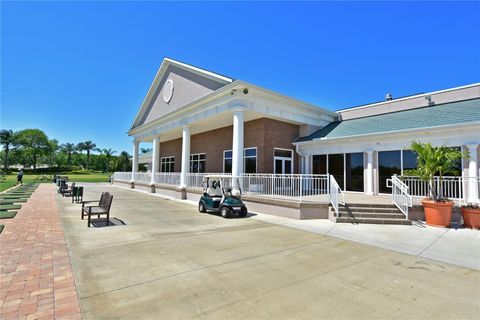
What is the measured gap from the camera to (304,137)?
17.0 m

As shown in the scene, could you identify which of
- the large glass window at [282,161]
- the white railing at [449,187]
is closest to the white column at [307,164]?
the large glass window at [282,161]

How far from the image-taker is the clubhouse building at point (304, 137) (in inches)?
450

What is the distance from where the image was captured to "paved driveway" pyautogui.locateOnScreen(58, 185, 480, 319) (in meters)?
3.28

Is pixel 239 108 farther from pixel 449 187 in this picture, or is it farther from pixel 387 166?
pixel 449 187

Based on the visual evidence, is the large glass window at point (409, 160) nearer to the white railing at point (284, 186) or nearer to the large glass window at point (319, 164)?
the white railing at point (284, 186)

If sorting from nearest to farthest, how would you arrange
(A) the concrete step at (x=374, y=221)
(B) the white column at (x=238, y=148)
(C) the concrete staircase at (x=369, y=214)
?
1. (A) the concrete step at (x=374, y=221)
2. (C) the concrete staircase at (x=369, y=214)
3. (B) the white column at (x=238, y=148)

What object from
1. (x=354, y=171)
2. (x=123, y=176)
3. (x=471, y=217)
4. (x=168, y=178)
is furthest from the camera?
(x=123, y=176)

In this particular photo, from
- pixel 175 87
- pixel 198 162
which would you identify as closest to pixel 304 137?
pixel 198 162

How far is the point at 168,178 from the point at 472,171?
17.4 m

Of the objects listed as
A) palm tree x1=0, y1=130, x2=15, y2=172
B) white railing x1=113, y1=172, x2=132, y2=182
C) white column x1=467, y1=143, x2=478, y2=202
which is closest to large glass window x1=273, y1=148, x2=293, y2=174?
white column x1=467, y1=143, x2=478, y2=202

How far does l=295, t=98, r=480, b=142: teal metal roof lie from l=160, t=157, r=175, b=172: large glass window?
1474cm

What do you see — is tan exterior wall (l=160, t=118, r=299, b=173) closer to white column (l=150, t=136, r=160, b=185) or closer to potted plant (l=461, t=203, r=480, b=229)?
white column (l=150, t=136, r=160, b=185)

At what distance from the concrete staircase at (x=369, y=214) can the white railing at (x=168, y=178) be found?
11.7 meters

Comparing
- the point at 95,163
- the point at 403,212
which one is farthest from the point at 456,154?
the point at 95,163
